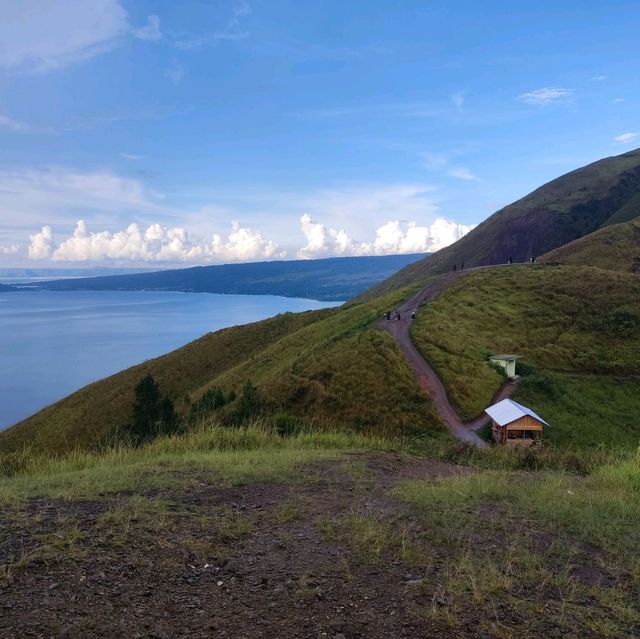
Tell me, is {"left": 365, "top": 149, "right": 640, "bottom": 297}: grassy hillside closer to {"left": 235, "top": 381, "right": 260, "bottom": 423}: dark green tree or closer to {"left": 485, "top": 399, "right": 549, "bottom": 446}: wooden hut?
{"left": 235, "top": 381, "right": 260, "bottom": 423}: dark green tree

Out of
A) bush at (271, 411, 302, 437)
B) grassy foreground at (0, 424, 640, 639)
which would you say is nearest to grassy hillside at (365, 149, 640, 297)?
bush at (271, 411, 302, 437)

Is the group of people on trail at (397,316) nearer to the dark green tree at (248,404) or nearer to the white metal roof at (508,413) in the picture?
the dark green tree at (248,404)

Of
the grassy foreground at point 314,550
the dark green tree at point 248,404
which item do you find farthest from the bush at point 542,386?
the grassy foreground at point 314,550

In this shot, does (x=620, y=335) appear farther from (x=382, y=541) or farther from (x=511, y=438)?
(x=382, y=541)

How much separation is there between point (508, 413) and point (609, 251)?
1753 inches

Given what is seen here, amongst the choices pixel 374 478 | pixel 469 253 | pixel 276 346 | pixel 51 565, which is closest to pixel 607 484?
pixel 374 478

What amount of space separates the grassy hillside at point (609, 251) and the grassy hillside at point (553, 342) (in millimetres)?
12782

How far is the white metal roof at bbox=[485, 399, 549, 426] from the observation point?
58.7 feet

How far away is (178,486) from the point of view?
563 centimetres

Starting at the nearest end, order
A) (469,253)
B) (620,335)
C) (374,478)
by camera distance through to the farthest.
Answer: (374,478)
(620,335)
(469,253)

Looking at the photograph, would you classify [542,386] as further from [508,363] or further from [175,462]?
[175,462]

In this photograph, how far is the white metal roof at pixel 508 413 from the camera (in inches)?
704

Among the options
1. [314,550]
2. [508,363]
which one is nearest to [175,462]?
[314,550]

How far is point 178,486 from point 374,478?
242 centimetres
